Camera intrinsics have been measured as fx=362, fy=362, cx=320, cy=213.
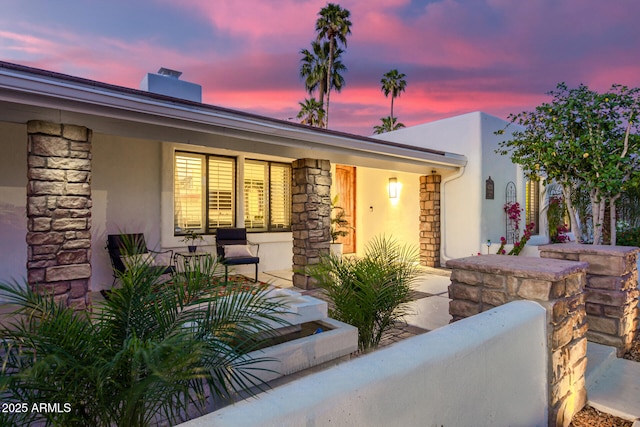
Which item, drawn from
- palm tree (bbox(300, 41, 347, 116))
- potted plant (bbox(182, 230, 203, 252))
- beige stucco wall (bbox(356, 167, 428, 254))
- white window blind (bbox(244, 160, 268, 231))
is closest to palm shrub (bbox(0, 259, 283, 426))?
potted plant (bbox(182, 230, 203, 252))

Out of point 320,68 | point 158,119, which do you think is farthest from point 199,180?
point 320,68

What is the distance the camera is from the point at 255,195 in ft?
26.1

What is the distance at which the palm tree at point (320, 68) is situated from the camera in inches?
754

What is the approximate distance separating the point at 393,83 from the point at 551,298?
22.4m

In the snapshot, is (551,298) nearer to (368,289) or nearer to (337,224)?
(368,289)

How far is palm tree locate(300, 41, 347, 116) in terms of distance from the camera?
1916 centimetres

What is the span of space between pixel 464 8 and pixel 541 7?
147cm

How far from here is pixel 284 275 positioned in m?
7.56

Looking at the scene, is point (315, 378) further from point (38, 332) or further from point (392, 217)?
point (392, 217)

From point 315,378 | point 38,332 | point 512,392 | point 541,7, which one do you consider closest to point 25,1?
point 38,332

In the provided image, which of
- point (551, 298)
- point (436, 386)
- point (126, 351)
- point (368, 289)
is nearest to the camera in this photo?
point (126, 351)

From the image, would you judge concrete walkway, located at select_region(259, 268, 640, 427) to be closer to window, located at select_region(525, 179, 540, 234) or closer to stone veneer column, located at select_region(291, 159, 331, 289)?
stone veneer column, located at select_region(291, 159, 331, 289)

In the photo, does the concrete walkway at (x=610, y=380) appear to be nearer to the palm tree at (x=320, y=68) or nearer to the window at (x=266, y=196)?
the window at (x=266, y=196)

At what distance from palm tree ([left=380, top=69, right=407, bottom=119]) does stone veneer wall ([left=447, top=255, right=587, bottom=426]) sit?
21856 millimetres
